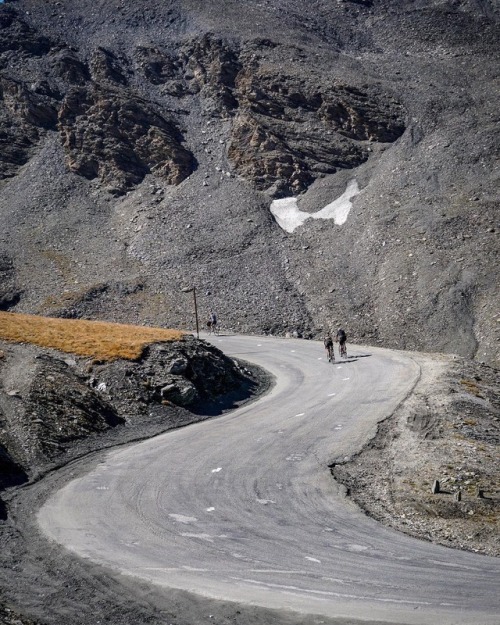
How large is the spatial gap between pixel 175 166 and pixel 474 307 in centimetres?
4793

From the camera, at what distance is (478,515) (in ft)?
42.9

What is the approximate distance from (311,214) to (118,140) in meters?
33.7

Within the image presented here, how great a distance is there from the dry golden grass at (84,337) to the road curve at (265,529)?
270 inches

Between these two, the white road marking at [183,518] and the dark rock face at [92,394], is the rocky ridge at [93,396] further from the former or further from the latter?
the white road marking at [183,518]

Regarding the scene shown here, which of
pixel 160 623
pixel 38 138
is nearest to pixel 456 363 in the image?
pixel 160 623

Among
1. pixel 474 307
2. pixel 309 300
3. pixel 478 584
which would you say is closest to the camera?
pixel 478 584

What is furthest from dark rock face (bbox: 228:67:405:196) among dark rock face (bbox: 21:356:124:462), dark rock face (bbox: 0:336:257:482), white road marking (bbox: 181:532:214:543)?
white road marking (bbox: 181:532:214:543)

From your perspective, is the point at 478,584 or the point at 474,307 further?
the point at 474,307

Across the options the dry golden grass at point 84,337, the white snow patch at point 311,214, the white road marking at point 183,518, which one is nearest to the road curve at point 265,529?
the white road marking at point 183,518

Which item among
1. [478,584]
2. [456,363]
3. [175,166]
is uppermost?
[175,166]

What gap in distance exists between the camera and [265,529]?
40.0 ft

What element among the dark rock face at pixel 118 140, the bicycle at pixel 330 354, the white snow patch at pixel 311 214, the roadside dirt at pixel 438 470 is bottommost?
the roadside dirt at pixel 438 470

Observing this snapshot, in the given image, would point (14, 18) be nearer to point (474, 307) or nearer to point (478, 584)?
point (474, 307)

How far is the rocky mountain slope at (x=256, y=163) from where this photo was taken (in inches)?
2098
